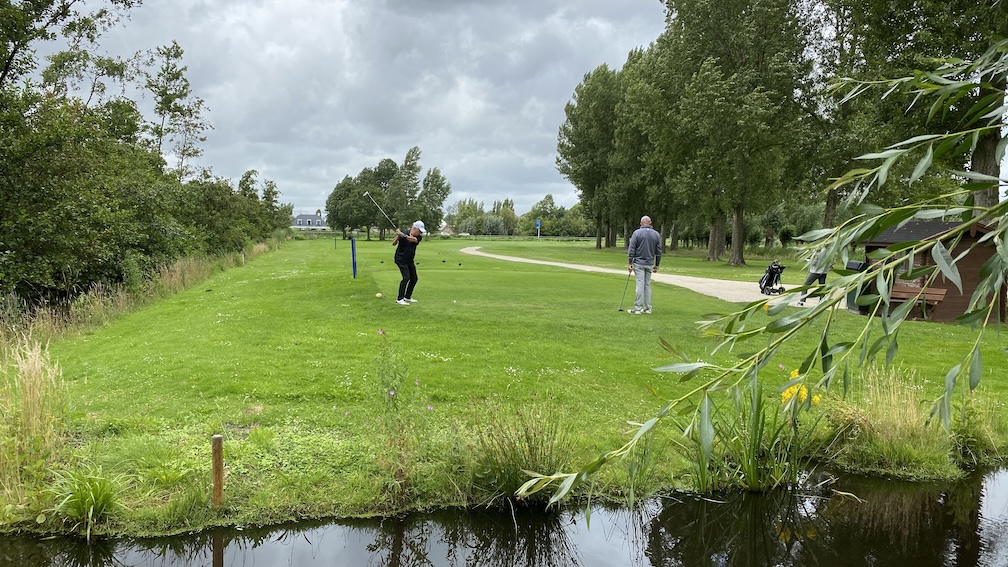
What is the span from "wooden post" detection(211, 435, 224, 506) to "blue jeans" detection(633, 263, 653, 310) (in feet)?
33.6

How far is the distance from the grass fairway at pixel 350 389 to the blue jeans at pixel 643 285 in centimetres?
51

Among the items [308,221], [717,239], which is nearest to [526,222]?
[308,221]

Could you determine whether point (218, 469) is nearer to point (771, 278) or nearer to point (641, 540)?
point (641, 540)

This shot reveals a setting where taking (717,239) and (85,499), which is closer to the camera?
(85,499)

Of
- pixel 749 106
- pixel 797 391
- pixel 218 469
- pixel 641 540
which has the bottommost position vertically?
pixel 641 540

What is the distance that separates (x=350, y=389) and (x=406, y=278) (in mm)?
6424

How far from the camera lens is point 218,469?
462cm

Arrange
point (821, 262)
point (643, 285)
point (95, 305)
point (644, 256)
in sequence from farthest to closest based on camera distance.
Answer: point (95, 305) → point (643, 285) → point (644, 256) → point (821, 262)

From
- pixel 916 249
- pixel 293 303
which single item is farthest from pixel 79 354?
pixel 916 249

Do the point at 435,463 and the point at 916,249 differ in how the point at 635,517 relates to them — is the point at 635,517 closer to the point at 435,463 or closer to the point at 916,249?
the point at 435,463

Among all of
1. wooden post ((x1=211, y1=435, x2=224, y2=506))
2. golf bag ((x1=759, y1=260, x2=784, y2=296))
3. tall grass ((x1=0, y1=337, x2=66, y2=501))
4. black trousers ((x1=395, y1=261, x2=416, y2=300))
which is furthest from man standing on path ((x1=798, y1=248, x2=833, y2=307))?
golf bag ((x1=759, y1=260, x2=784, y2=296))

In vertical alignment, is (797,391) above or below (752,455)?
above

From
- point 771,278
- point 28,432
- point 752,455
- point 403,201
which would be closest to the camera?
point 28,432

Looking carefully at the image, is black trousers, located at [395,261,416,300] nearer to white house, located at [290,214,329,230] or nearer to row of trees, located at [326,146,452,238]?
row of trees, located at [326,146,452,238]
